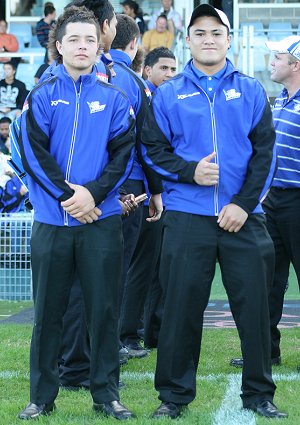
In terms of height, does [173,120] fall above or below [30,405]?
above

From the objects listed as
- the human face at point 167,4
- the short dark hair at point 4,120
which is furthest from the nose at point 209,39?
the human face at point 167,4

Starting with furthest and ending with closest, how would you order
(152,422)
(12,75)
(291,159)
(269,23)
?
(269,23)
(12,75)
(291,159)
(152,422)

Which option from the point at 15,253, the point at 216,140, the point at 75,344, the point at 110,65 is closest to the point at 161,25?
the point at 15,253

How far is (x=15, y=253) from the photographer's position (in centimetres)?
1071

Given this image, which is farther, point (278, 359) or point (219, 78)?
point (278, 359)

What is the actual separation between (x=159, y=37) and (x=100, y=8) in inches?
504

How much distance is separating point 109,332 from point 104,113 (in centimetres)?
122

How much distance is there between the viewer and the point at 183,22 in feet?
63.9

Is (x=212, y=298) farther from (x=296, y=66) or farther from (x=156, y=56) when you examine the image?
(x=296, y=66)

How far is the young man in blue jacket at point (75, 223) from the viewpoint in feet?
18.0

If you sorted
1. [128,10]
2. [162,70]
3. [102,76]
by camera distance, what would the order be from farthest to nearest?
[128,10]
[162,70]
[102,76]

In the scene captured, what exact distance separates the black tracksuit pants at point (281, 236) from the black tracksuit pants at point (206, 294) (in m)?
1.55

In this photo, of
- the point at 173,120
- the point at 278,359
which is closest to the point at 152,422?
the point at 173,120

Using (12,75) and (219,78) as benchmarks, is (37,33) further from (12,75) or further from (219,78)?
(219,78)
